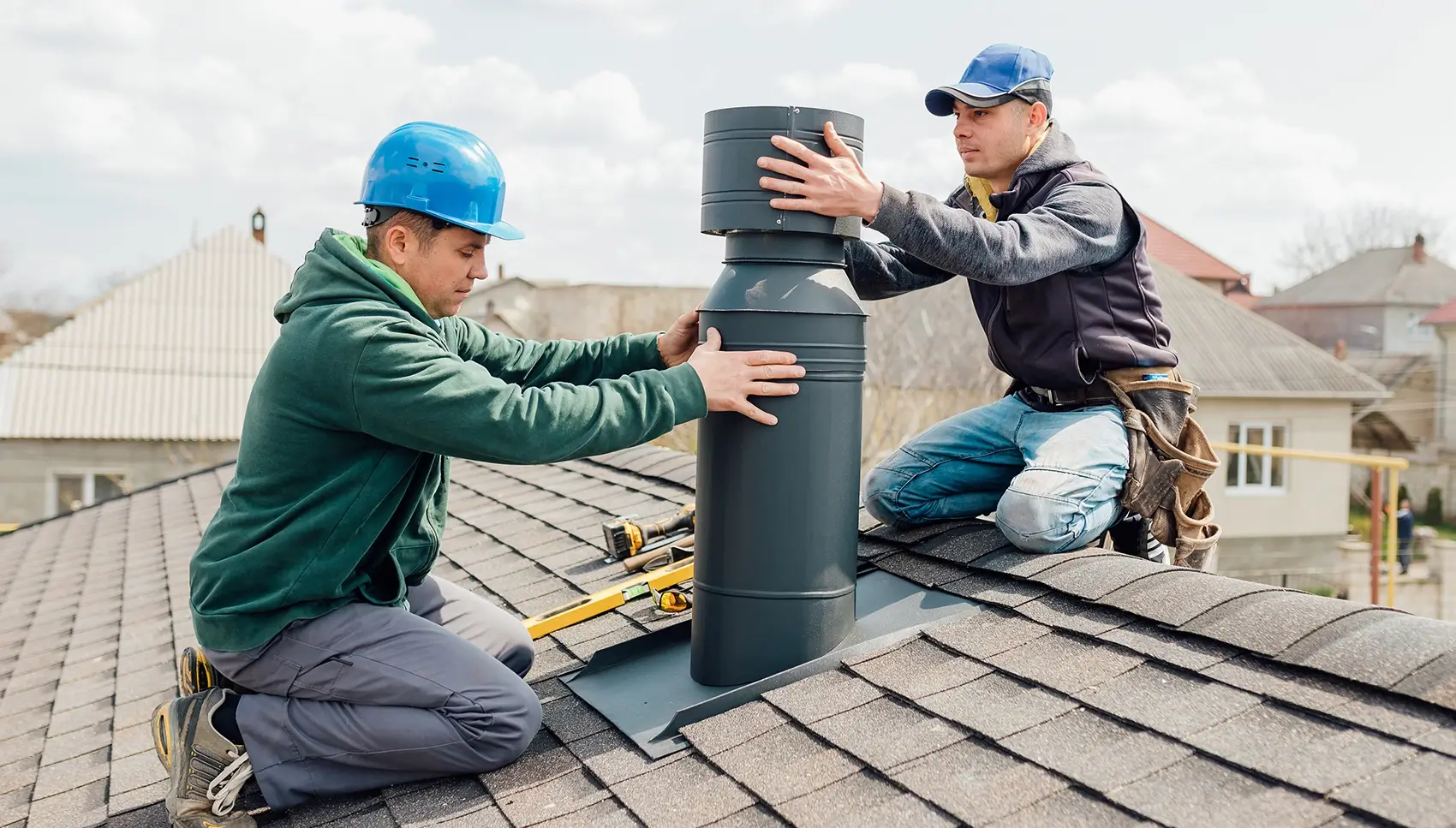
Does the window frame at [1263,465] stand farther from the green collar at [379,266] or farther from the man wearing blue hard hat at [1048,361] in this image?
the green collar at [379,266]

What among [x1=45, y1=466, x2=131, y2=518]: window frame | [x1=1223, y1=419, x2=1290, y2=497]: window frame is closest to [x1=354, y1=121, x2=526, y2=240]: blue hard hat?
[x1=45, y1=466, x2=131, y2=518]: window frame

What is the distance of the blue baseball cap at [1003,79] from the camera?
137 inches

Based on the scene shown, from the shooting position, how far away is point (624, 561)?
4.22m

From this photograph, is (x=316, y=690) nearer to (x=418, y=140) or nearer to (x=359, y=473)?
(x=359, y=473)

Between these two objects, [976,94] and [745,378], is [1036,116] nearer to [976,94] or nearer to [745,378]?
[976,94]

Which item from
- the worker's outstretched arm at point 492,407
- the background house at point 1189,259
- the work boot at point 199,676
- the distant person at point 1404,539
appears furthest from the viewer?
the background house at point 1189,259

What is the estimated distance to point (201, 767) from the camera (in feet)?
8.86

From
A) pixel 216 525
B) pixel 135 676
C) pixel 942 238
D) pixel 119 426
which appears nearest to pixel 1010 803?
pixel 942 238

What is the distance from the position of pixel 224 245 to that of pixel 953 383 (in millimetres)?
18820

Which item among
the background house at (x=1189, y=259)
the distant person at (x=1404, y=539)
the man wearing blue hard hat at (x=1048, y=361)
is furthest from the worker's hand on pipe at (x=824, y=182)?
the background house at (x=1189, y=259)

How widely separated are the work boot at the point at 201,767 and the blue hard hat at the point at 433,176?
4.23 ft

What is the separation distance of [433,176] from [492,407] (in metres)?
0.63

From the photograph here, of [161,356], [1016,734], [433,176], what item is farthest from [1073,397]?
[161,356]

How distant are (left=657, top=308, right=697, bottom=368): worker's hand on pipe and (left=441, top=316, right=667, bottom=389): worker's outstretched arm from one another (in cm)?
7
